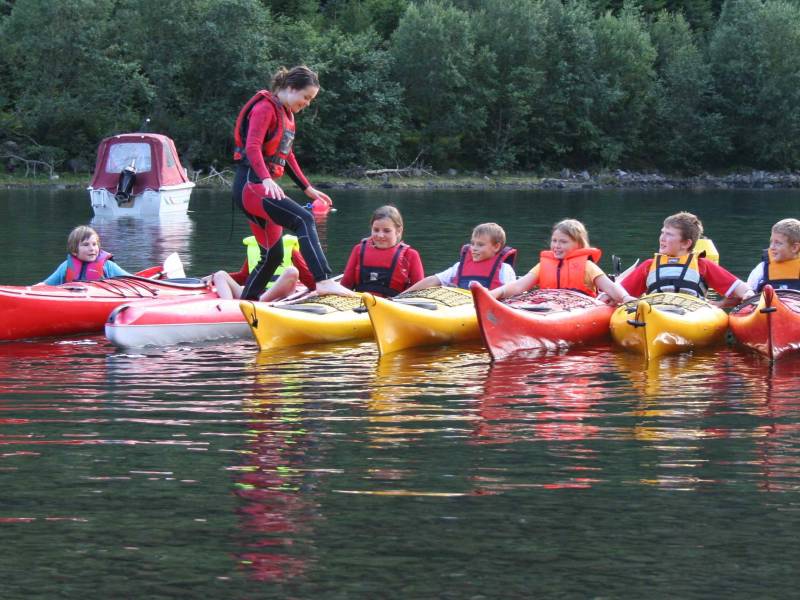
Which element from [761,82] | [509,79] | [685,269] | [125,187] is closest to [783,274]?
[685,269]

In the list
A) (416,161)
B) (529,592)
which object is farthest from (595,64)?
(529,592)

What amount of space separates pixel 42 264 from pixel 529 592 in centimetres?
1290

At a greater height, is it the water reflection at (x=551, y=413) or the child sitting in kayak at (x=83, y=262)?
the child sitting in kayak at (x=83, y=262)

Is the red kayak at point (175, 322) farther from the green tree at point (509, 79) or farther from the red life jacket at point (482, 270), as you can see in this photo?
the green tree at point (509, 79)

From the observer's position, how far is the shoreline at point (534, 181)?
41588 millimetres

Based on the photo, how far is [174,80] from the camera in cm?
4519

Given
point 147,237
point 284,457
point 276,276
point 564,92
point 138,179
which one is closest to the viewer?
point 284,457

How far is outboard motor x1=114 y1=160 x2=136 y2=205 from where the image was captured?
1080 inches

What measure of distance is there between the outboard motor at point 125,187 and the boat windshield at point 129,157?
1.51ft

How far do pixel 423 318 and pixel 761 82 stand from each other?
157 ft

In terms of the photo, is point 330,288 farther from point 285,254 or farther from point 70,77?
point 70,77

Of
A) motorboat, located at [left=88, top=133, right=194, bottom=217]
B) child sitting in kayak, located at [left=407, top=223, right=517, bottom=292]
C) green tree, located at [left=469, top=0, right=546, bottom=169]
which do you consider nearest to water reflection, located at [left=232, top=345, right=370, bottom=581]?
child sitting in kayak, located at [left=407, top=223, right=517, bottom=292]

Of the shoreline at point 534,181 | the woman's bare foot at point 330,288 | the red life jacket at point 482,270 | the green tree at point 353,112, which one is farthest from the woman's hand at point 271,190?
the green tree at point 353,112

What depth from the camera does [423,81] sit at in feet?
164
